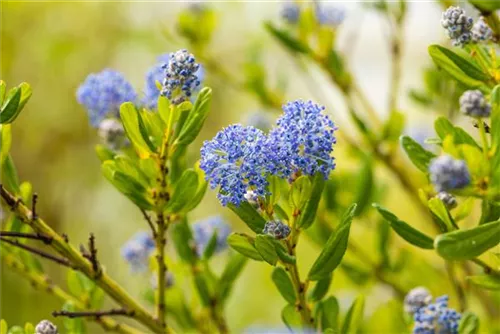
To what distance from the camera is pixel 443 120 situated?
566 millimetres

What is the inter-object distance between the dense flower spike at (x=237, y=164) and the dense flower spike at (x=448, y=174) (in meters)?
0.14

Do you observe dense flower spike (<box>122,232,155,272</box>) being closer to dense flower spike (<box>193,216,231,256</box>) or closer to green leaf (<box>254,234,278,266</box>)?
dense flower spike (<box>193,216,231,256</box>)

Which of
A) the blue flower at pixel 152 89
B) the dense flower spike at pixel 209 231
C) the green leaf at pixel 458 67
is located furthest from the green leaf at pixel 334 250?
the dense flower spike at pixel 209 231

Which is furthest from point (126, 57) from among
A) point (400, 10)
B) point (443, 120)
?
point (443, 120)

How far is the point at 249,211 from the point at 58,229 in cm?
185

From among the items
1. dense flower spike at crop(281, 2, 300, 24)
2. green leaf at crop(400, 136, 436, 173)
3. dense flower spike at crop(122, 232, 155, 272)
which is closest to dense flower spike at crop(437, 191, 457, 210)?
green leaf at crop(400, 136, 436, 173)

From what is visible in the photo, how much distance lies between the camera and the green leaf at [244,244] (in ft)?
1.96

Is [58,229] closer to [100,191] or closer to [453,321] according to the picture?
[100,191]

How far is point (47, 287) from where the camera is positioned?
837 mm

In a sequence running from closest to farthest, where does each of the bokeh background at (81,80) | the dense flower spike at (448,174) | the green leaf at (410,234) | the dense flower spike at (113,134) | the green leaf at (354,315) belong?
the dense flower spike at (448,174) → the green leaf at (410,234) → the green leaf at (354,315) → the dense flower spike at (113,134) → the bokeh background at (81,80)

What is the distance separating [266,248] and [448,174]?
158 mm

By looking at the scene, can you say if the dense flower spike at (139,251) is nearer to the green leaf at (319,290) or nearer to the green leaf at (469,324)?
the green leaf at (319,290)

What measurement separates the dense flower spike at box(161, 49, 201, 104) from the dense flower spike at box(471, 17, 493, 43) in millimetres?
227

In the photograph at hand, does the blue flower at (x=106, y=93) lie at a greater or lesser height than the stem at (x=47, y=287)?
greater
